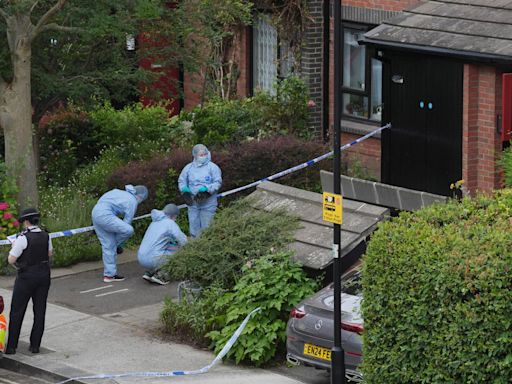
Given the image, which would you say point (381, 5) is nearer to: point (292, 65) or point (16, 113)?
point (292, 65)

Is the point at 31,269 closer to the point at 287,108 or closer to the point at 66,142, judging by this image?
the point at 66,142

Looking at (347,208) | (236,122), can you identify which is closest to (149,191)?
(236,122)

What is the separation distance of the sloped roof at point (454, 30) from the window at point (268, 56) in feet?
12.8

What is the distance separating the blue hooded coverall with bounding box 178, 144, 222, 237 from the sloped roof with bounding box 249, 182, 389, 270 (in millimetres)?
1953

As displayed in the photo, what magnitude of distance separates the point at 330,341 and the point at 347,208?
Answer: 102 inches

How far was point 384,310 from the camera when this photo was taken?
36.9 ft

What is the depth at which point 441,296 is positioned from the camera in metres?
10.6

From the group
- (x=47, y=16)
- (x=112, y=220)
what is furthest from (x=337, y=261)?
(x=47, y=16)

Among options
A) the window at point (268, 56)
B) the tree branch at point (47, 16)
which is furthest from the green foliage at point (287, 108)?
the tree branch at point (47, 16)

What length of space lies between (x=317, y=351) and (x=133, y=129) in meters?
9.67

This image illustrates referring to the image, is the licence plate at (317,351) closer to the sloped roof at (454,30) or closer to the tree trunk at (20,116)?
the sloped roof at (454,30)

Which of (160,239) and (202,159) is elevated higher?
(202,159)

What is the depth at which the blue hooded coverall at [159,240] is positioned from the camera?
54.2 feet

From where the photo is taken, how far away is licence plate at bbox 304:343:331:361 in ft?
42.1
